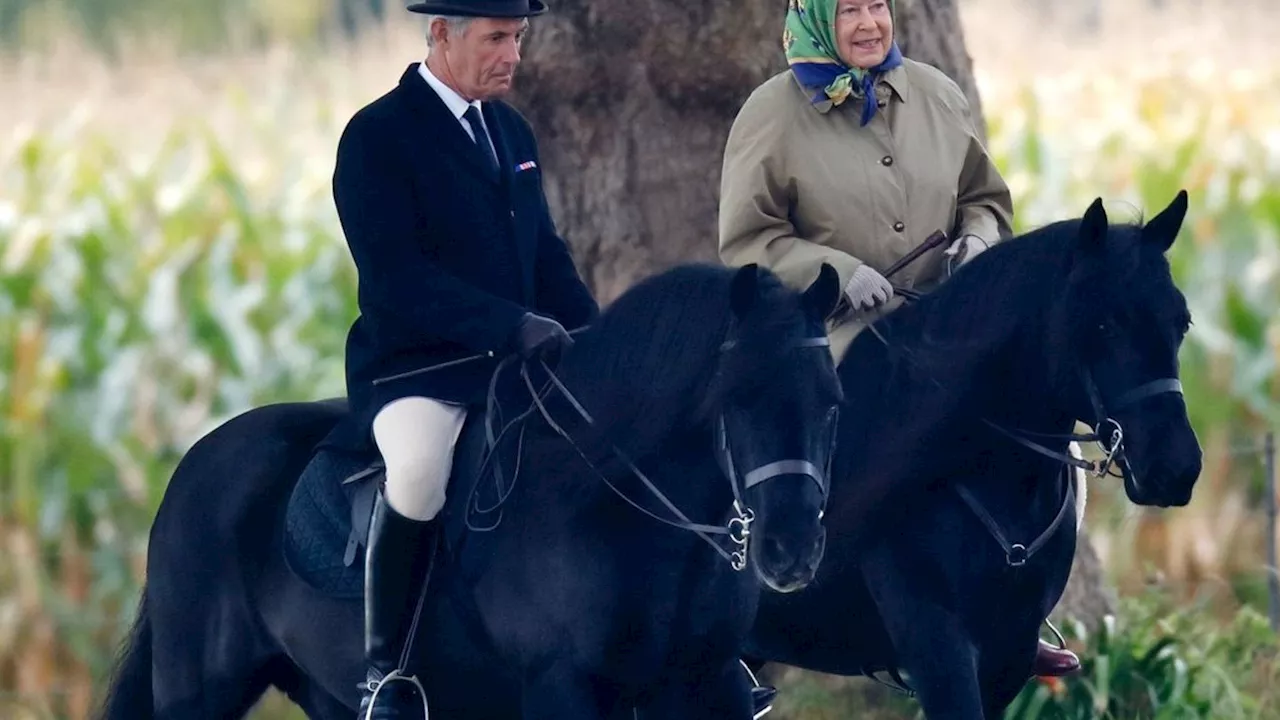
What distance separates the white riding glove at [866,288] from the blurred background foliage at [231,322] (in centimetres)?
225

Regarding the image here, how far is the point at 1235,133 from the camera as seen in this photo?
39.6 feet

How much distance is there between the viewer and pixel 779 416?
A: 4.71 meters

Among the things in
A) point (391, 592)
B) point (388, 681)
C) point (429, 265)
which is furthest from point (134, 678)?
point (429, 265)

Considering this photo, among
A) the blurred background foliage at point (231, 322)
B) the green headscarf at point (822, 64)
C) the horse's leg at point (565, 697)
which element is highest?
the green headscarf at point (822, 64)

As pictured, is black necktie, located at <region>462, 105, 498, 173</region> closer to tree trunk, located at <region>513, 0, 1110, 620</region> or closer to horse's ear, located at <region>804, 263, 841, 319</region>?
horse's ear, located at <region>804, 263, 841, 319</region>

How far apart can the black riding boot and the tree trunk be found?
8.77 ft

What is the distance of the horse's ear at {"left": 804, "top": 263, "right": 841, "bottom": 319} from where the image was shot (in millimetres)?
4859

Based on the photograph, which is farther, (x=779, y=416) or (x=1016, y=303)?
(x=1016, y=303)

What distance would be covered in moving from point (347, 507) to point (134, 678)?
1.10 metres

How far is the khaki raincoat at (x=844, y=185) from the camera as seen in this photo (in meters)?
6.07

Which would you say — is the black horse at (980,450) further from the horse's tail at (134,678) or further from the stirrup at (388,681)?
the horse's tail at (134,678)

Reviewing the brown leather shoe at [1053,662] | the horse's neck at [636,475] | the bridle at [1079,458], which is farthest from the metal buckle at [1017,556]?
the horse's neck at [636,475]

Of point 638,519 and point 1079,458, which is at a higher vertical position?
point 638,519

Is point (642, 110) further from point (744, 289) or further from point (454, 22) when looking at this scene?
point (744, 289)
